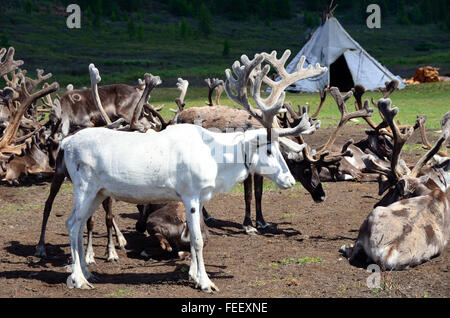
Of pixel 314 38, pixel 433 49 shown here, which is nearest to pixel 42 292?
pixel 314 38

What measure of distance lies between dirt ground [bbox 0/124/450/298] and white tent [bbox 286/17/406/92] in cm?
1719

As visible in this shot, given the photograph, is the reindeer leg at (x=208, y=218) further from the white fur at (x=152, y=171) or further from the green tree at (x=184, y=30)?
the green tree at (x=184, y=30)

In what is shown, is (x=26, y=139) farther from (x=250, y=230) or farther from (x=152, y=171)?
(x=152, y=171)

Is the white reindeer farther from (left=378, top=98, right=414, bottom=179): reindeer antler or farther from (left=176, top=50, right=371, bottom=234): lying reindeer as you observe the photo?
(left=176, top=50, right=371, bottom=234): lying reindeer

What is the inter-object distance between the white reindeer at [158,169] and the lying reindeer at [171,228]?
1.14 metres

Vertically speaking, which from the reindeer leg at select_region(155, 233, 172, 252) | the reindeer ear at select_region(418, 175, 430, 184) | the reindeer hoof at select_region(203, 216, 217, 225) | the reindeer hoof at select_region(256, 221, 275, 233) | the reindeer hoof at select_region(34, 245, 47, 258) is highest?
the reindeer ear at select_region(418, 175, 430, 184)

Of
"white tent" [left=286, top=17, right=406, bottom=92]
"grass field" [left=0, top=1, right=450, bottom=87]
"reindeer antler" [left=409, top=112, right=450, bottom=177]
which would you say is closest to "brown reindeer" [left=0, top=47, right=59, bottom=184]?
"reindeer antler" [left=409, top=112, right=450, bottom=177]

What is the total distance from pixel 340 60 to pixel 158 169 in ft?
78.5

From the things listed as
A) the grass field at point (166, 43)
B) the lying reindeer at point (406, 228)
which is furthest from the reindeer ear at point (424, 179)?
the grass field at point (166, 43)

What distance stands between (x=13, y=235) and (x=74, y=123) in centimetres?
341

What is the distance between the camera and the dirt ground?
21.9 ft

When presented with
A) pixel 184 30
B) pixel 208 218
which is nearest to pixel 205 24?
pixel 184 30

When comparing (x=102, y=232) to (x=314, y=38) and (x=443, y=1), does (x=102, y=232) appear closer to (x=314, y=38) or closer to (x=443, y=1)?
(x=314, y=38)

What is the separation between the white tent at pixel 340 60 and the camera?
2808 cm
